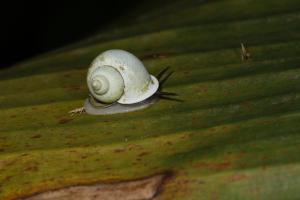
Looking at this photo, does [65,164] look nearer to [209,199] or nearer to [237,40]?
[209,199]

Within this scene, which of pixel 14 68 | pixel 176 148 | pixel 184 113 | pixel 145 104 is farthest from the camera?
pixel 14 68

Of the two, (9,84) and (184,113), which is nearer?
(184,113)

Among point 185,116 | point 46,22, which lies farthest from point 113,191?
point 46,22

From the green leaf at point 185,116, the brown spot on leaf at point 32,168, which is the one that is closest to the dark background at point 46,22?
the green leaf at point 185,116

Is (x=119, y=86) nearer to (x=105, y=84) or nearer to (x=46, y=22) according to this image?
(x=105, y=84)

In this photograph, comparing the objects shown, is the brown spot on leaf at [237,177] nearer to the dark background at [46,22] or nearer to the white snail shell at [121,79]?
the white snail shell at [121,79]

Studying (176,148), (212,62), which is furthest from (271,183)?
(212,62)
